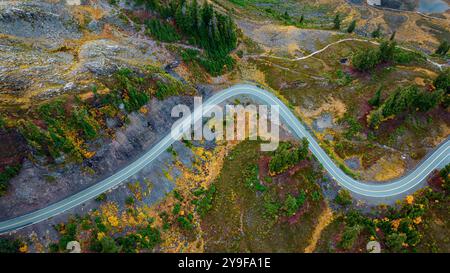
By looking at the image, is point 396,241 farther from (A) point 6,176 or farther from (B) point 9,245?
(A) point 6,176

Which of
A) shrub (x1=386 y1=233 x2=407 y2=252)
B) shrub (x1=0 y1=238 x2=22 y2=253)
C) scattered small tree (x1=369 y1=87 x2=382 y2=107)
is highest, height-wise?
scattered small tree (x1=369 y1=87 x2=382 y2=107)

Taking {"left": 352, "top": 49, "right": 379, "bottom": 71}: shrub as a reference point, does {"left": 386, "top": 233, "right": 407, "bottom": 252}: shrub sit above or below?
below

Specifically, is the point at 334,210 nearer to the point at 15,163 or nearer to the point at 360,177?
the point at 360,177

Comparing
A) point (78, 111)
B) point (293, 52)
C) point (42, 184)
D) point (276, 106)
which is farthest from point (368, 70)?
point (42, 184)

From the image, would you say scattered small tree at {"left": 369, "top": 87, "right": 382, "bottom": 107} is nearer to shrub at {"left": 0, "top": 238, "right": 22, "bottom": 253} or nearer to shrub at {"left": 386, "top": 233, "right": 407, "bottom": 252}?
shrub at {"left": 386, "top": 233, "right": 407, "bottom": 252}

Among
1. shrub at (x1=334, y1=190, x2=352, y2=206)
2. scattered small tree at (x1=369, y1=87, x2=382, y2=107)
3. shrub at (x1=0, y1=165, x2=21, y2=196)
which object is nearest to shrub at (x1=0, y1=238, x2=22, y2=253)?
shrub at (x1=0, y1=165, x2=21, y2=196)

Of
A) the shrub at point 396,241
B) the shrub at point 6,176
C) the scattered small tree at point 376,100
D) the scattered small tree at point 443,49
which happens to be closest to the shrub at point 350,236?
the shrub at point 396,241

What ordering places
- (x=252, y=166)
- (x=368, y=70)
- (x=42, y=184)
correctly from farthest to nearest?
1. (x=368, y=70)
2. (x=252, y=166)
3. (x=42, y=184)

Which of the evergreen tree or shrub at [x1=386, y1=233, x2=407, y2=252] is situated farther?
the evergreen tree

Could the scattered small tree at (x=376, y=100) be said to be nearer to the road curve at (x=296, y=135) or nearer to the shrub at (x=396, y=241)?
the road curve at (x=296, y=135)
